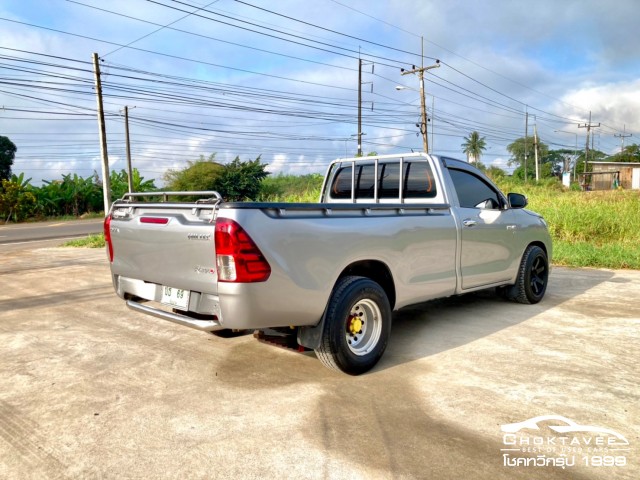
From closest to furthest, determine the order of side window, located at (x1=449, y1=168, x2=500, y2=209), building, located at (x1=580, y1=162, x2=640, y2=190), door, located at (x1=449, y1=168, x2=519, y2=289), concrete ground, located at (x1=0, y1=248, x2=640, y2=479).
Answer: concrete ground, located at (x1=0, y1=248, x2=640, y2=479) < door, located at (x1=449, y1=168, x2=519, y2=289) < side window, located at (x1=449, y1=168, x2=500, y2=209) < building, located at (x1=580, y1=162, x2=640, y2=190)

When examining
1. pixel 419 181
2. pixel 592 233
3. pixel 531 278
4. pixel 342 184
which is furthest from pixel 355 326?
pixel 592 233

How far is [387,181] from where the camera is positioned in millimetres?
5406

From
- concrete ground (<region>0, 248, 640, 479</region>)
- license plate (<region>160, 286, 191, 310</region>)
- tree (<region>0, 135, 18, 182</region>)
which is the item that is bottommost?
concrete ground (<region>0, 248, 640, 479</region>)

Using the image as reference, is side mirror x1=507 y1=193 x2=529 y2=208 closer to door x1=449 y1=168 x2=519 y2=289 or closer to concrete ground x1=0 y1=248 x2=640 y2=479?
door x1=449 y1=168 x2=519 y2=289

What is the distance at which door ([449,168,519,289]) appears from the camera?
507 centimetres

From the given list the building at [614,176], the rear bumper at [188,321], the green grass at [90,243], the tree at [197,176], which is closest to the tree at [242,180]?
the tree at [197,176]

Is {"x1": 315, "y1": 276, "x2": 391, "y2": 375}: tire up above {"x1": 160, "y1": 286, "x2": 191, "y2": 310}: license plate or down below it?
below

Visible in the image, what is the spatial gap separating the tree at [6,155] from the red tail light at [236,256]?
5158cm

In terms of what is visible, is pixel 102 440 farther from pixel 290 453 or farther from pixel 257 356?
pixel 257 356

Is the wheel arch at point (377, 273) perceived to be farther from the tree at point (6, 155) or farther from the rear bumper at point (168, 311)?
the tree at point (6, 155)

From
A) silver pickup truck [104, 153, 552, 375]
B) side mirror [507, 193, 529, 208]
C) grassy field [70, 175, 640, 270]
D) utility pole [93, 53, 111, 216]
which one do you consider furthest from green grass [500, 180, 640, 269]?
utility pole [93, 53, 111, 216]

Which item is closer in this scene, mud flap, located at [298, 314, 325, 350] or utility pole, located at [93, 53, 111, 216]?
mud flap, located at [298, 314, 325, 350]

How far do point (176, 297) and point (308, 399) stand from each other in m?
1.23

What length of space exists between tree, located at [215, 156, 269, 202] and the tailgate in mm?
31980
